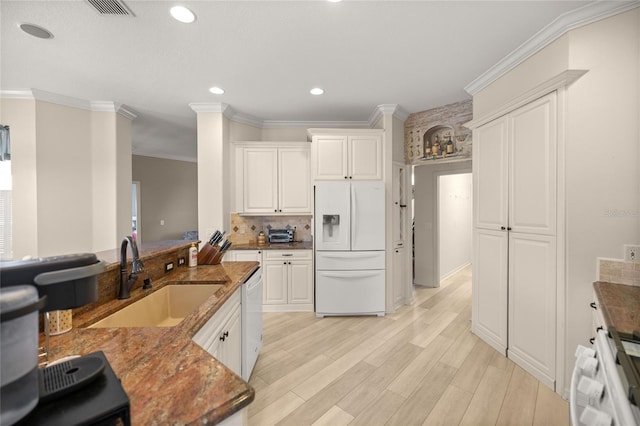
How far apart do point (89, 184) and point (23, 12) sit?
2143 mm

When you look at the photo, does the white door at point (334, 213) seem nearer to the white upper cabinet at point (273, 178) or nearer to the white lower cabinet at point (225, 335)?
the white upper cabinet at point (273, 178)

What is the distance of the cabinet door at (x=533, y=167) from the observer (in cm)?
199

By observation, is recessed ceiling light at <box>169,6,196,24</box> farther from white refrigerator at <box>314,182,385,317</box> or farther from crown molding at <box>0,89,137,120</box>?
crown molding at <box>0,89,137,120</box>

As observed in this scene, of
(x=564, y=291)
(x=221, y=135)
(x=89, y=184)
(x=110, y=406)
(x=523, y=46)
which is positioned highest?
(x=523, y=46)

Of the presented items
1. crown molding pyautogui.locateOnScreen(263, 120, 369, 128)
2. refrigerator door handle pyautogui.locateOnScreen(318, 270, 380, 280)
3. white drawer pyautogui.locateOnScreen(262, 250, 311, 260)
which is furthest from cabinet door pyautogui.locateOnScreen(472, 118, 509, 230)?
white drawer pyautogui.locateOnScreen(262, 250, 311, 260)

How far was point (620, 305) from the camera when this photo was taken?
1.38m

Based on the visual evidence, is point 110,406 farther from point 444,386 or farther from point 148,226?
point 148,226

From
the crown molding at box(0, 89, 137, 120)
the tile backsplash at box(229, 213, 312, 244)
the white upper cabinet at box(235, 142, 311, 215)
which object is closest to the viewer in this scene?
the crown molding at box(0, 89, 137, 120)

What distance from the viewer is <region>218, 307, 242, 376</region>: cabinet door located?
162 cm

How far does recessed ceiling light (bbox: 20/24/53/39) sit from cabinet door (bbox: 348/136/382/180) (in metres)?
2.99

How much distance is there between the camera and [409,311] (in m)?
3.58

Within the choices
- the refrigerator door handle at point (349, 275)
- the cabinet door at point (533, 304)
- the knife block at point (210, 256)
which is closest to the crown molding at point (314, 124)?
the refrigerator door handle at point (349, 275)

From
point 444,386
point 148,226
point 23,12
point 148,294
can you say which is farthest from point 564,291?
point 148,226

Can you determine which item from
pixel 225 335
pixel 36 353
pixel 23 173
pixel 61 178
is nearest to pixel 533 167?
pixel 225 335
